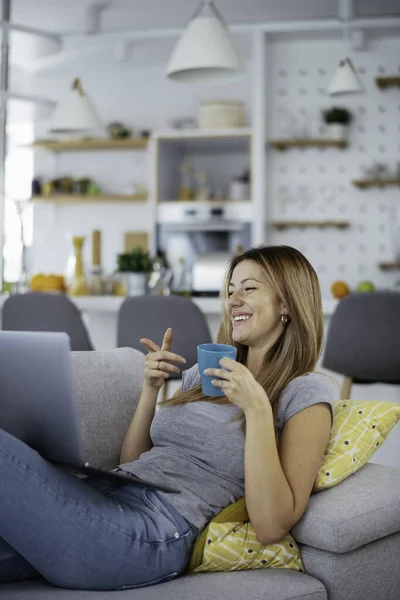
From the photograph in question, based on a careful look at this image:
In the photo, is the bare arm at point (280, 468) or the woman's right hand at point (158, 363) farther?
the woman's right hand at point (158, 363)

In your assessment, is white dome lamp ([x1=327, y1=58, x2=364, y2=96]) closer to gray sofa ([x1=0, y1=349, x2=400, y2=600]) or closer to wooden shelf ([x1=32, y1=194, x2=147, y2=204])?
wooden shelf ([x1=32, y1=194, x2=147, y2=204])

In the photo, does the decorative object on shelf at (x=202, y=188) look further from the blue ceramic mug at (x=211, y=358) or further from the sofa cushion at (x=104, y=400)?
the blue ceramic mug at (x=211, y=358)

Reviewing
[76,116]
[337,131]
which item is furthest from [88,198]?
[76,116]

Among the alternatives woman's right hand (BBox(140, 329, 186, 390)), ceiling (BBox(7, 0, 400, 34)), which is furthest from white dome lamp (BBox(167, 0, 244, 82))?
ceiling (BBox(7, 0, 400, 34))

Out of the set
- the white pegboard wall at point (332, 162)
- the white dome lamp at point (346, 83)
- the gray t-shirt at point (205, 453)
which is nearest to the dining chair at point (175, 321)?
the gray t-shirt at point (205, 453)

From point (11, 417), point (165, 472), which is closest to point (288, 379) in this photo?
point (165, 472)

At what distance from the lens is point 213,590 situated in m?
1.45

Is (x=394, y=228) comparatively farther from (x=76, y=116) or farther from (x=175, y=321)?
(x=175, y=321)

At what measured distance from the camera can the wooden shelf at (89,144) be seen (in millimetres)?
7410

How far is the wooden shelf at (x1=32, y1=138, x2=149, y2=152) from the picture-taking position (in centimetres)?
741

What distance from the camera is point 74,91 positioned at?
5.00m

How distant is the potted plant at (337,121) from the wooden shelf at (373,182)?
39cm

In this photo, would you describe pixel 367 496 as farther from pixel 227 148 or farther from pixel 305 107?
pixel 227 148

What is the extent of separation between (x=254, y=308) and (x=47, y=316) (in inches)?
81.2
